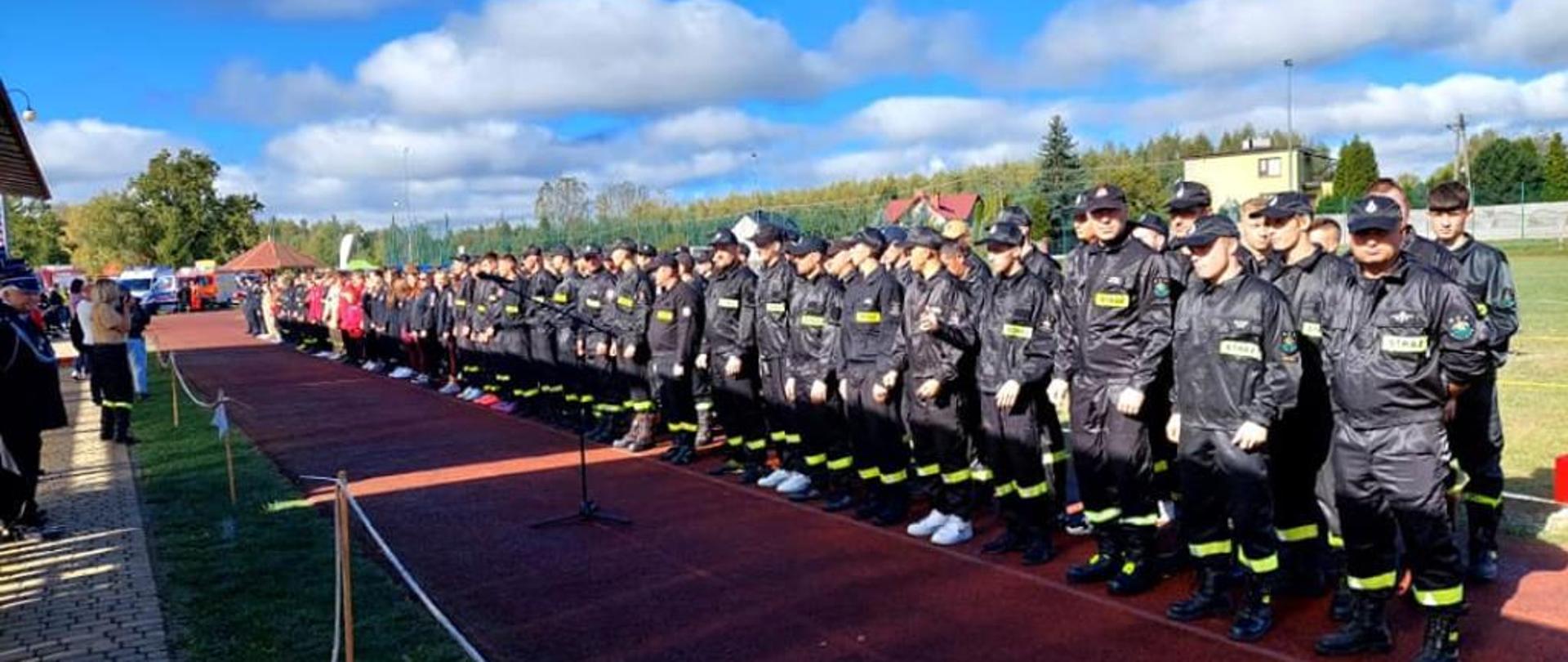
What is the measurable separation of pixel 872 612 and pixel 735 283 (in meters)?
4.50

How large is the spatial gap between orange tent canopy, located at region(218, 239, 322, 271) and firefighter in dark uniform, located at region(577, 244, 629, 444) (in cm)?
3435

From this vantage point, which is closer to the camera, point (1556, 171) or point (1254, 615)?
point (1254, 615)

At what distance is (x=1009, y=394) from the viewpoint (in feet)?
21.5

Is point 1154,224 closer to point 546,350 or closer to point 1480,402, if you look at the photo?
point 1480,402

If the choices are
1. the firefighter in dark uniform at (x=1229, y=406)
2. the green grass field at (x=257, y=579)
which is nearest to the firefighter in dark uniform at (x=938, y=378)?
the firefighter in dark uniform at (x=1229, y=406)

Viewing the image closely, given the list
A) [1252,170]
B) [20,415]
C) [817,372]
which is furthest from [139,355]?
[1252,170]

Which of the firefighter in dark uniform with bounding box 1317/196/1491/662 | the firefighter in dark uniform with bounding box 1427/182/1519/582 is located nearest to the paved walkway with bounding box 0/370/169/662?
the firefighter in dark uniform with bounding box 1317/196/1491/662

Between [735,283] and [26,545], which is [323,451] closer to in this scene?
[26,545]

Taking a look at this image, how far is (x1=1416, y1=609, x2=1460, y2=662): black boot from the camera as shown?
4.70 meters

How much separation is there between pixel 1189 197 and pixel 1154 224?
0.78 ft

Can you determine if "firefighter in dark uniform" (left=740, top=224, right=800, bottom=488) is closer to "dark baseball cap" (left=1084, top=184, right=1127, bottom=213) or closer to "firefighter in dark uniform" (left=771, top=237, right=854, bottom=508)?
"firefighter in dark uniform" (left=771, top=237, right=854, bottom=508)

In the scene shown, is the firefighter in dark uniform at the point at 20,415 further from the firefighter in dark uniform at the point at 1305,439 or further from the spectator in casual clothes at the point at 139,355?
the spectator in casual clothes at the point at 139,355

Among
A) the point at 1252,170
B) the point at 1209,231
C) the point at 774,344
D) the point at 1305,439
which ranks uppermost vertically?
the point at 1252,170

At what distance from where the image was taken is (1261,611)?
5.36 metres
